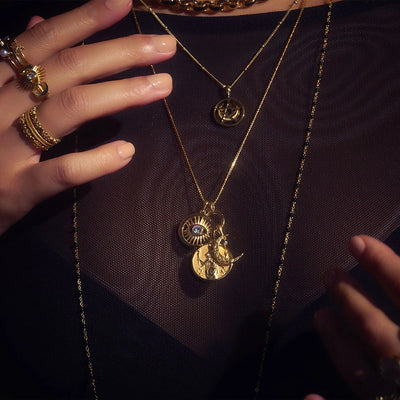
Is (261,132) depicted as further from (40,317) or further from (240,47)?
(40,317)

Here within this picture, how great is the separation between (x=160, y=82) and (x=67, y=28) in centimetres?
26

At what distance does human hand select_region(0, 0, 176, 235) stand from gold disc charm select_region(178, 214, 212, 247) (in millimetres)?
199

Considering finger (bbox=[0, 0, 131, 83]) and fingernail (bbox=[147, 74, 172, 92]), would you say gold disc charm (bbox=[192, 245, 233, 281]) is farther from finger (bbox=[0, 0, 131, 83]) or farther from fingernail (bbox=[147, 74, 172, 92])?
finger (bbox=[0, 0, 131, 83])

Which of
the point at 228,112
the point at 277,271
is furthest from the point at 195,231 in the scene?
the point at 228,112

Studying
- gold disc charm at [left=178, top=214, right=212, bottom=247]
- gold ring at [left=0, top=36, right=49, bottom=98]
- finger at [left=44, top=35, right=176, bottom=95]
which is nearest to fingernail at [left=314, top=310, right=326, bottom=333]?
gold disc charm at [left=178, top=214, right=212, bottom=247]

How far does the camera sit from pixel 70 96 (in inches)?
26.8

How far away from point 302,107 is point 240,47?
0.73ft

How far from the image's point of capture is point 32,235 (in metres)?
0.81

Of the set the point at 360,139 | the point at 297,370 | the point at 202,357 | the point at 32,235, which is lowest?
the point at 297,370

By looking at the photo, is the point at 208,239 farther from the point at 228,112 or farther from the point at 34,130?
the point at 34,130

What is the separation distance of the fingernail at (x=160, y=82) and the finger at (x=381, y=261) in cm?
45

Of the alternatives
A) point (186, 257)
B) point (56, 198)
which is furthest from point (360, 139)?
point (56, 198)

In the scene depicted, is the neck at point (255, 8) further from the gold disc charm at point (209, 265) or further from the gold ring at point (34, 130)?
the gold disc charm at point (209, 265)

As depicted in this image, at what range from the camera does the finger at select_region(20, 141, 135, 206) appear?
659 mm
